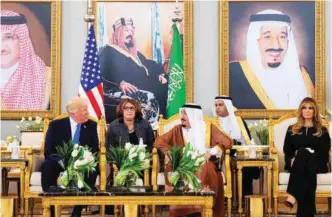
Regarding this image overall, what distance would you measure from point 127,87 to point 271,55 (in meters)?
2.02

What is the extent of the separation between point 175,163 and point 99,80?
305 centimetres

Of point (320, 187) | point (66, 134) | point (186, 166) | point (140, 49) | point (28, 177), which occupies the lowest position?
point (320, 187)

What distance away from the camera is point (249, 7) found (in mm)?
9805

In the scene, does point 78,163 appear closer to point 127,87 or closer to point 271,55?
point 127,87

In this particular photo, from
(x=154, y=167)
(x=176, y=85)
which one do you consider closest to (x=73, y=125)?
(x=154, y=167)

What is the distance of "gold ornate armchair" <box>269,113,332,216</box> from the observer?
25.7 ft

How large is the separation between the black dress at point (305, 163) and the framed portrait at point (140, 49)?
6.64 feet

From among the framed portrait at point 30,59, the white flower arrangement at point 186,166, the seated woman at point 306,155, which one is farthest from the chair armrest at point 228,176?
the framed portrait at point 30,59

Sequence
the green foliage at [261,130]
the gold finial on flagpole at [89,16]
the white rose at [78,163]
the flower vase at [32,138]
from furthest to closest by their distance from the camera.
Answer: the gold finial on flagpole at [89,16]
the green foliage at [261,130]
the flower vase at [32,138]
the white rose at [78,163]

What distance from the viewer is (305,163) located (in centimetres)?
778

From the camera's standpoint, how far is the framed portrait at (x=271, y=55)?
972 cm

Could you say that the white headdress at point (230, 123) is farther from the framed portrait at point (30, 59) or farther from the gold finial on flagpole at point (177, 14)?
the framed portrait at point (30, 59)

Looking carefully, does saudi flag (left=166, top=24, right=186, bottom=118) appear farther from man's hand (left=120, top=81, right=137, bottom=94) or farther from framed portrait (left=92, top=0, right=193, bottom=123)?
man's hand (left=120, top=81, right=137, bottom=94)

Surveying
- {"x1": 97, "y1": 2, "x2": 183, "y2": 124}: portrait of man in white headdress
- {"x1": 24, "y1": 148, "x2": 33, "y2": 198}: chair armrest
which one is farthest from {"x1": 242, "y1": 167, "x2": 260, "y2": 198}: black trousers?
{"x1": 24, "y1": 148, "x2": 33, "y2": 198}: chair armrest
